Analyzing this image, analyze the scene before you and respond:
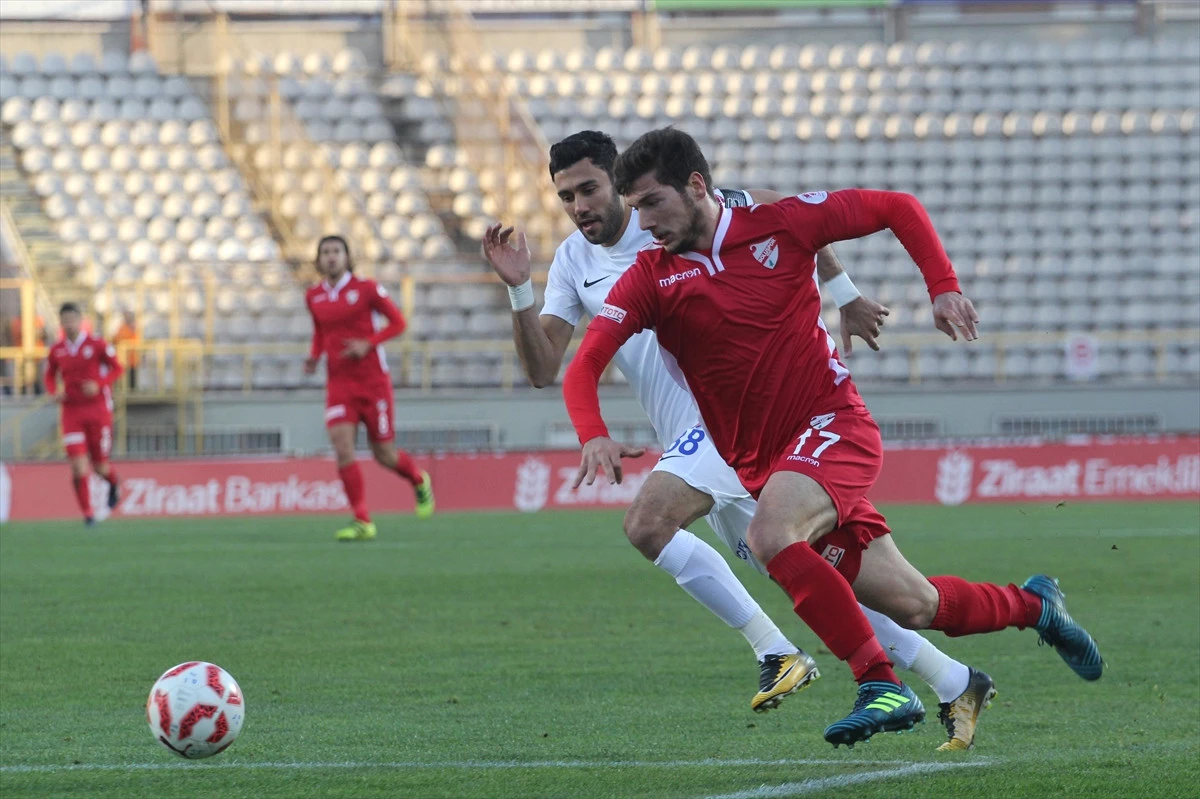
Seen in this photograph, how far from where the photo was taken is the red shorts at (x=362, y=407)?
14.6 meters

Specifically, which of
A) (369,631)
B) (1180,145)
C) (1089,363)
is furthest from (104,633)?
(1180,145)

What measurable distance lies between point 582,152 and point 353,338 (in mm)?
8888

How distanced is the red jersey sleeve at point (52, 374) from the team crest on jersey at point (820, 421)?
46.6ft

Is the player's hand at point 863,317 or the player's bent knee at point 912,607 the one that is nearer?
the player's bent knee at point 912,607

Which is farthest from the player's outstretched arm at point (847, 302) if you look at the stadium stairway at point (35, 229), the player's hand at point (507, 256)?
the stadium stairway at point (35, 229)

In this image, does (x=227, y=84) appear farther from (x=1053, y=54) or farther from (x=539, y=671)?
(x=539, y=671)

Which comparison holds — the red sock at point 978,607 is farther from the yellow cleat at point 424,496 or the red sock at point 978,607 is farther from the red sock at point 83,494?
the red sock at point 83,494

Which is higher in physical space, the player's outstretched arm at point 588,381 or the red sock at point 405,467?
the player's outstretched arm at point 588,381

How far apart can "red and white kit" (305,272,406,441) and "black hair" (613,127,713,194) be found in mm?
9586

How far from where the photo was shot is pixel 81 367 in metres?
18.2

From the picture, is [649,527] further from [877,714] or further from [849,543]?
[877,714]

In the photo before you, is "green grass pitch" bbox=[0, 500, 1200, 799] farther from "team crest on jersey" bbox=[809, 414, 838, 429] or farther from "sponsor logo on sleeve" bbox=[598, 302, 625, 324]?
"sponsor logo on sleeve" bbox=[598, 302, 625, 324]

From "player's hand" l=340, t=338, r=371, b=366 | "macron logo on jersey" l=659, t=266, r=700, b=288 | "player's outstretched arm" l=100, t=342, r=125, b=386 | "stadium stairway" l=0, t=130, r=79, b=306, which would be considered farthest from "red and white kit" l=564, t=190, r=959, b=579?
"stadium stairway" l=0, t=130, r=79, b=306

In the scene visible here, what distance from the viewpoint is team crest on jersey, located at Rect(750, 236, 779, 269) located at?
17.4 feet
